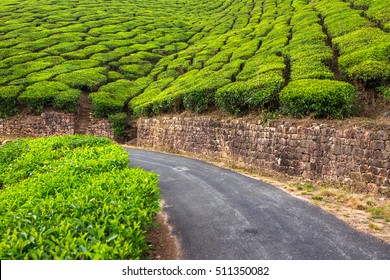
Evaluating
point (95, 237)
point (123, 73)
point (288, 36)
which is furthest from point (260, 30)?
point (95, 237)

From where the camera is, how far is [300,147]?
12.7 metres

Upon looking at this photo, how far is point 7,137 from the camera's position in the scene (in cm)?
2689

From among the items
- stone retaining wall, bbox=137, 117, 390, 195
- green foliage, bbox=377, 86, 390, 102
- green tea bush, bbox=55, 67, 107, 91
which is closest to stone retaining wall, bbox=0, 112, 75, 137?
green tea bush, bbox=55, 67, 107, 91

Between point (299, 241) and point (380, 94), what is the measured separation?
9.05 meters

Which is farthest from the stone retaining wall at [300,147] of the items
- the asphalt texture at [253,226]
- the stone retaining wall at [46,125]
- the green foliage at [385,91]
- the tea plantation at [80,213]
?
the stone retaining wall at [46,125]

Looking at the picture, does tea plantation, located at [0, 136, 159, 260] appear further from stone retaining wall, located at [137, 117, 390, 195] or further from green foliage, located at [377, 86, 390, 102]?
green foliage, located at [377, 86, 390, 102]

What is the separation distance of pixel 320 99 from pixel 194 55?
24569 mm

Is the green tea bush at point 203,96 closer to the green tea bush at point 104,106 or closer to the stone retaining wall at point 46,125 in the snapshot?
the green tea bush at point 104,106

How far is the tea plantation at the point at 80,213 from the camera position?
4.33m

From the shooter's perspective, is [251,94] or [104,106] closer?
[251,94]

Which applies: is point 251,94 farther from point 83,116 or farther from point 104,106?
point 83,116

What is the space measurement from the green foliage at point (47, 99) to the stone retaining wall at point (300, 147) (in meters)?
11.9

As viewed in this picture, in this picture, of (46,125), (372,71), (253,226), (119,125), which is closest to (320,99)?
(372,71)

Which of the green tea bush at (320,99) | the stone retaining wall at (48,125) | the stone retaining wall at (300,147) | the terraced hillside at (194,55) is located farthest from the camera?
the stone retaining wall at (48,125)
